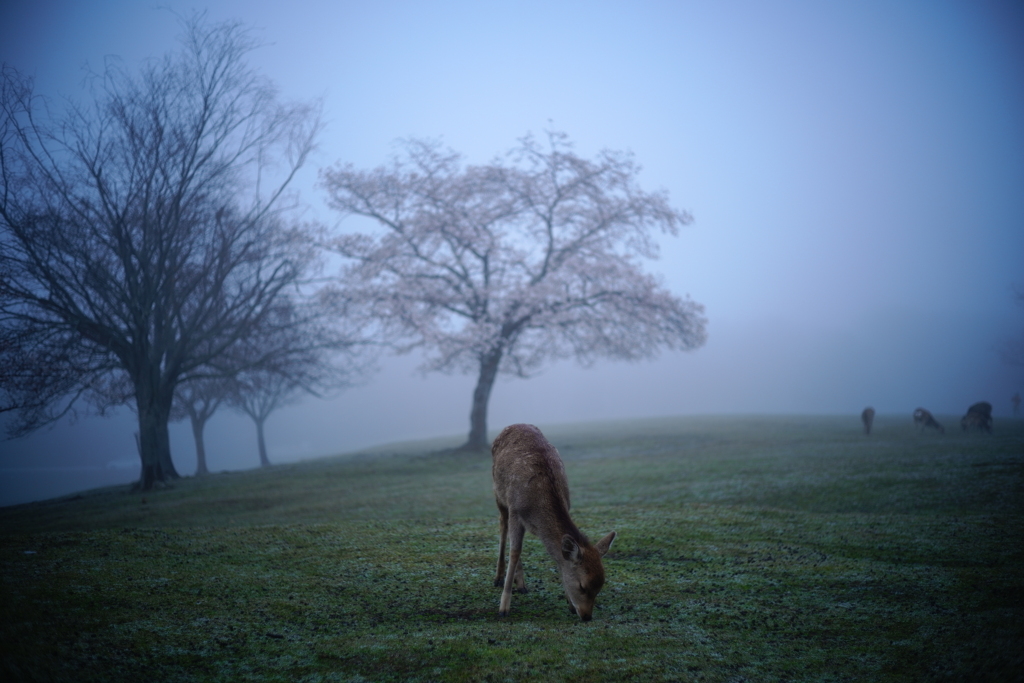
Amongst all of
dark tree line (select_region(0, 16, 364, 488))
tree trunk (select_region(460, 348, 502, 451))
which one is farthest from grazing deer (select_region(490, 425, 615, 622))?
tree trunk (select_region(460, 348, 502, 451))

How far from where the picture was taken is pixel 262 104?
23.8 metres

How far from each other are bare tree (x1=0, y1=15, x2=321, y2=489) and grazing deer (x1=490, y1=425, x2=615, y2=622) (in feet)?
58.8

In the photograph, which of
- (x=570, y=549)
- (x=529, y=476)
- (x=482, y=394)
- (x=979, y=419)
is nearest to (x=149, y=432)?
(x=482, y=394)

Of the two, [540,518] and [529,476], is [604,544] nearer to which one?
[540,518]

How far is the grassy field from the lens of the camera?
5.31 meters

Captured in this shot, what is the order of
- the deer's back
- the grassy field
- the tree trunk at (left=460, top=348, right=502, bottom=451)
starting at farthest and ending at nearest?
1. the tree trunk at (left=460, top=348, right=502, bottom=451)
2. the deer's back
3. the grassy field

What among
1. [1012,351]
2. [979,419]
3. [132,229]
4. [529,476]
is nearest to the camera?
[529,476]

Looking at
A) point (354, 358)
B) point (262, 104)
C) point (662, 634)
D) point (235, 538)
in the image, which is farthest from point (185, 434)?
point (662, 634)

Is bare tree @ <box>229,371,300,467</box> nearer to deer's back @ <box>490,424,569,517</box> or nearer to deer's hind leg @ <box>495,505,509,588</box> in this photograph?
deer's hind leg @ <box>495,505,509,588</box>

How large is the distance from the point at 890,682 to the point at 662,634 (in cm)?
210

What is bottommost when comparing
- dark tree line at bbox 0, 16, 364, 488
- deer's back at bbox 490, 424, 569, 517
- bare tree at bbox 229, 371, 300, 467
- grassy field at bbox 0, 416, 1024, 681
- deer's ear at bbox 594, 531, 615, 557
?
grassy field at bbox 0, 416, 1024, 681

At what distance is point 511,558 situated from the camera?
671cm

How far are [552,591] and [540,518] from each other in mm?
1709

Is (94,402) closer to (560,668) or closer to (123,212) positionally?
(123,212)
